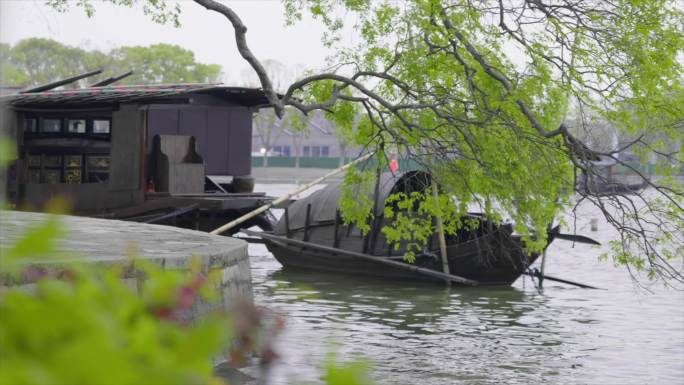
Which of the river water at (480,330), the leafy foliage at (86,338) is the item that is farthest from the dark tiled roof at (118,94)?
the leafy foliage at (86,338)

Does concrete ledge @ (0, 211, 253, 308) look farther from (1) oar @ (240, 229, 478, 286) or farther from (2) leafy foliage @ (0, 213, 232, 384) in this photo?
(1) oar @ (240, 229, 478, 286)

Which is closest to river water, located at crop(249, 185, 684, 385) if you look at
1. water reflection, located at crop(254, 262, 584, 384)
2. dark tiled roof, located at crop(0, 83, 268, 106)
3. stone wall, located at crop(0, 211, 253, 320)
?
water reflection, located at crop(254, 262, 584, 384)

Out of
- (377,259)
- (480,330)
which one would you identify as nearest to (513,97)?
(480,330)

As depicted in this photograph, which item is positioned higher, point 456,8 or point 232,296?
point 456,8

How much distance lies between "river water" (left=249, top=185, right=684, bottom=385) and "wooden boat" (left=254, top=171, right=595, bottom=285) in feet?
1.22

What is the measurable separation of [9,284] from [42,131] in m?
18.2

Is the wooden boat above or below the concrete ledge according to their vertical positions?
below

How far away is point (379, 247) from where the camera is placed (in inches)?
896

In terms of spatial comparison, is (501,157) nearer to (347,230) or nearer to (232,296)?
(232,296)

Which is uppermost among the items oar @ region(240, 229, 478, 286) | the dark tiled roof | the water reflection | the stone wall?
the dark tiled roof

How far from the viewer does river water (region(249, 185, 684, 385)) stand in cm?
1245

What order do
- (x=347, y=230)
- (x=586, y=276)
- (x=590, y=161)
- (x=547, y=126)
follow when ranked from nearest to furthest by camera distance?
1. (x=590, y=161)
2. (x=547, y=126)
3. (x=347, y=230)
4. (x=586, y=276)

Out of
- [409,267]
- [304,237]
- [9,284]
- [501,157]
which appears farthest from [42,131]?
[9,284]

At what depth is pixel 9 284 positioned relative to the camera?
253 inches
